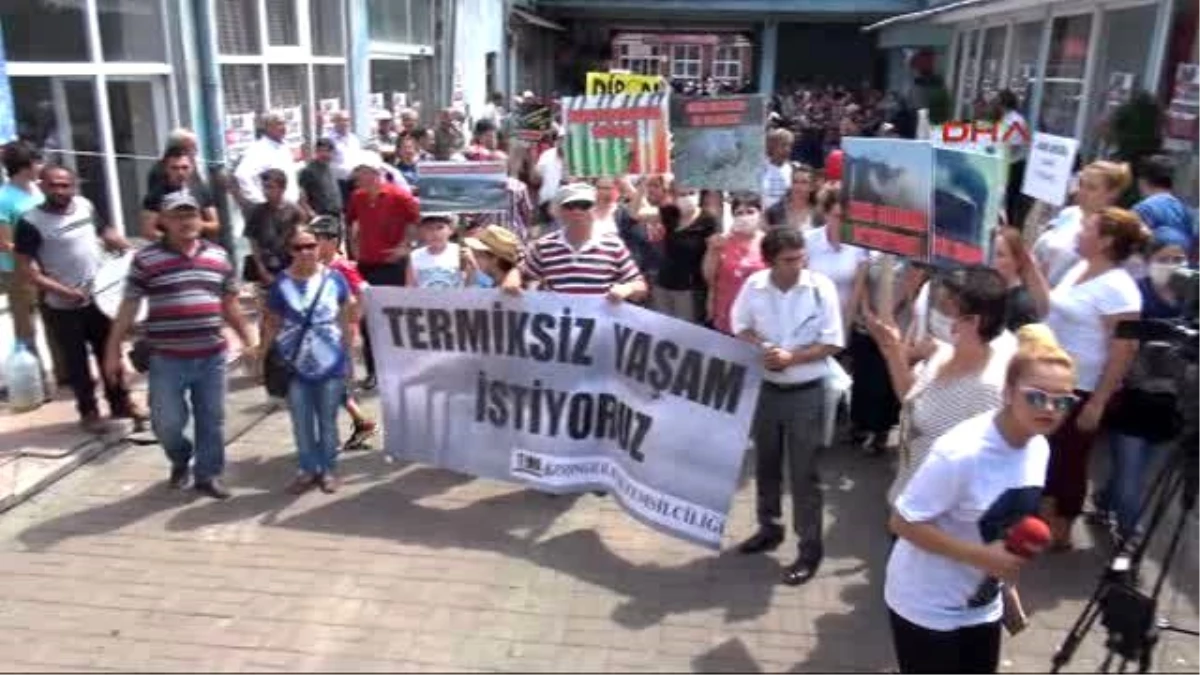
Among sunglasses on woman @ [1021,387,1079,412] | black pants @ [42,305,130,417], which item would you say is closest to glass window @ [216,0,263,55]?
black pants @ [42,305,130,417]

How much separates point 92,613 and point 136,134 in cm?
626

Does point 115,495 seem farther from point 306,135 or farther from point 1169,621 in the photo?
point 306,135

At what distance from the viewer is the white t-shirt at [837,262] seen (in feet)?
19.2

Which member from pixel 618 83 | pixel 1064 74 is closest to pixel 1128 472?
pixel 618 83

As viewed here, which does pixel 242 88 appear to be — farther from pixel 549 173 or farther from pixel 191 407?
pixel 191 407

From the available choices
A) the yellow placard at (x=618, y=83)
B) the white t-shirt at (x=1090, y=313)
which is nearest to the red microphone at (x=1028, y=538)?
the white t-shirt at (x=1090, y=313)

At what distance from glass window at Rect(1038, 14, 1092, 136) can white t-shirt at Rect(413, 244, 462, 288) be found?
1017cm

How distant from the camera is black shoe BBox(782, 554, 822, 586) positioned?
4660 mm

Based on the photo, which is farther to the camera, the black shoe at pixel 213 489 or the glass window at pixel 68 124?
the glass window at pixel 68 124

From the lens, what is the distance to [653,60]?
41500 mm

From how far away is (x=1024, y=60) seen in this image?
1655 cm

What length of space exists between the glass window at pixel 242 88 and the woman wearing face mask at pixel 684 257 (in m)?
5.72

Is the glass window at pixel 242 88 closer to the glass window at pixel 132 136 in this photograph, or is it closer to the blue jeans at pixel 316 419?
the glass window at pixel 132 136

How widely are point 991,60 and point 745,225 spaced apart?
49.5 ft
